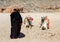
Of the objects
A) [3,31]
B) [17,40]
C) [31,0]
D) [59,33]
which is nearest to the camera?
[17,40]

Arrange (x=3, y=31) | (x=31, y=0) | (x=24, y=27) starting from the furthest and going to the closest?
(x=31, y=0), (x=24, y=27), (x=3, y=31)

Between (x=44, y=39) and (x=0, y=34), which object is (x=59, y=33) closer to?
(x=44, y=39)

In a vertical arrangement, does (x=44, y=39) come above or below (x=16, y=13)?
below

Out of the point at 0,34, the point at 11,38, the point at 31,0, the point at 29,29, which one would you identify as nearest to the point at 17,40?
the point at 11,38

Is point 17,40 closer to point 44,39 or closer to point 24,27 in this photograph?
point 44,39

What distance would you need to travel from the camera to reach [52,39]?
12.8m

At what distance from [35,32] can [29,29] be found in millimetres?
1108

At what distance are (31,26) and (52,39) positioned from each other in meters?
3.78

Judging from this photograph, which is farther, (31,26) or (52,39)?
(31,26)

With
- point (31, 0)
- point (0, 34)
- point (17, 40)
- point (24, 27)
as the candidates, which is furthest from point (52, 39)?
point (31, 0)

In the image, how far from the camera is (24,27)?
16266 millimetres

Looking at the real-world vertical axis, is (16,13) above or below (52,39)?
above

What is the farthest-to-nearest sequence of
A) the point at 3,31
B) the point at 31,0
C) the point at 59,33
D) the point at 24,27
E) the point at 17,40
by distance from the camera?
the point at 31,0 → the point at 24,27 → the point at 3,31 → the point at 59,33 → the point at 17,40

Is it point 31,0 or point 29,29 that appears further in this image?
point 31,0
